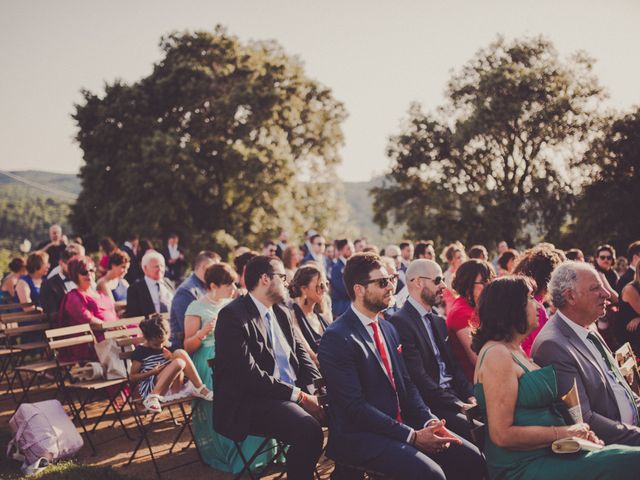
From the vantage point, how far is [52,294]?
803cm

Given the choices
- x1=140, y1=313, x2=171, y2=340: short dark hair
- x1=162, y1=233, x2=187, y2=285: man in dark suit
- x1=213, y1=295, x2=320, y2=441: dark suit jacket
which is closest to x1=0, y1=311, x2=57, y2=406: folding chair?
x1=140, y1=313, x2=171, y2=340: short dark hair

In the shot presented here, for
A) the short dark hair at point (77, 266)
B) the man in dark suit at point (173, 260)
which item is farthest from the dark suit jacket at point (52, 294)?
the man in dark suit at point (173, 260)

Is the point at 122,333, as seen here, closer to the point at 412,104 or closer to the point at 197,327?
the point at 197,327

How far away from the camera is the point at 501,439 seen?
2969 mm

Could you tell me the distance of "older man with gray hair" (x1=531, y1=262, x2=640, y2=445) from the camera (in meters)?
3.43

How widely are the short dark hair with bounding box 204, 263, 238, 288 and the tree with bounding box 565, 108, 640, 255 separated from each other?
22.6 m

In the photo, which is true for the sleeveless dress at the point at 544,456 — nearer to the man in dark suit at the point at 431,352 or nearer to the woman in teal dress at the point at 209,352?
the man in dark suit at the point at 431,352

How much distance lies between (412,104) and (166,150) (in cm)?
1355

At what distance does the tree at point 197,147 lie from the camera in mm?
24031

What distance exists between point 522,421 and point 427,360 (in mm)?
1516

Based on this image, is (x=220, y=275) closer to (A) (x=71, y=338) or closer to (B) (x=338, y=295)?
(A) (x=71, y=338)

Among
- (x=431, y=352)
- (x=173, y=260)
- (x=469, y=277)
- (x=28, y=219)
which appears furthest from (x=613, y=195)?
(x=28, y=219)

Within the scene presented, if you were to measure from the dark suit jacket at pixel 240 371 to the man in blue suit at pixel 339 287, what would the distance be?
481cm

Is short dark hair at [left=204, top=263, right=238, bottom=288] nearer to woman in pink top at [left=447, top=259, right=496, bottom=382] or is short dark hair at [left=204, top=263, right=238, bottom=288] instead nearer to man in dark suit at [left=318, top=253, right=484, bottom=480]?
man in dark suit at [left=318, top=253, right=484, bottom=480]
